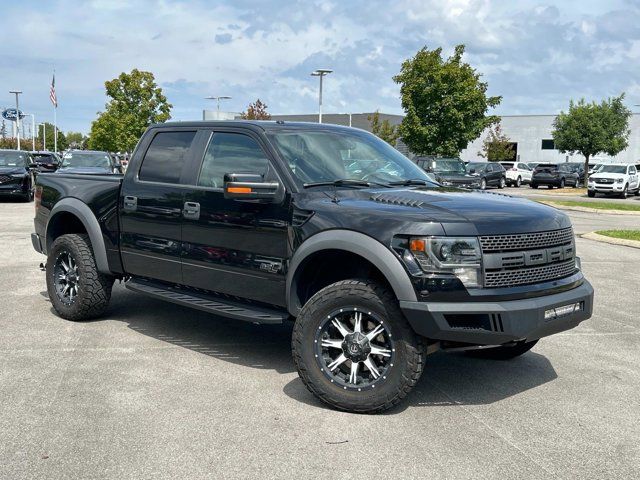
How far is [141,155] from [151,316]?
175 centimetres

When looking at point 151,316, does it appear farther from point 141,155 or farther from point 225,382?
point 225,382

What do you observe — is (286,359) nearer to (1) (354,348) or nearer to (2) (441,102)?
(1) (354,348)

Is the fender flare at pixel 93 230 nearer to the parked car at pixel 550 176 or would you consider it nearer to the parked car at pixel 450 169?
the parked car at pixel 450 169

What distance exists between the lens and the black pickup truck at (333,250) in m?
4.23

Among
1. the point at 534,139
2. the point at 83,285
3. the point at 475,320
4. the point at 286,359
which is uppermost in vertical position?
the point at 534,139

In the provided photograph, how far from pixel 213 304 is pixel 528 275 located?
2388 mm

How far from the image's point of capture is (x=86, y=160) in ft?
70.5

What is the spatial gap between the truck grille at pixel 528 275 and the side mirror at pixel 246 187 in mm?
1623

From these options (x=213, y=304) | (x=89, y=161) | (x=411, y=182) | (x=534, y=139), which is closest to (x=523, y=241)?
(x=411, y=182)

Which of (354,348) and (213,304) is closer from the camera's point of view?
(354,348)

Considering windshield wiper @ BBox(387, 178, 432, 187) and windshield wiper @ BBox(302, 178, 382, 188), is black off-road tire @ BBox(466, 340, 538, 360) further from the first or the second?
windshield wiper @ BBox(302, 178, 382, 188)

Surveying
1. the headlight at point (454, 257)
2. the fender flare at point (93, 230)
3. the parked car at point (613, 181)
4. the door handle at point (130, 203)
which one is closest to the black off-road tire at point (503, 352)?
the headlight at point (454, 257)

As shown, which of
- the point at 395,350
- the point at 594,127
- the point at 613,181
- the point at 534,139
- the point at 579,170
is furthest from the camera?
the point at 534,139

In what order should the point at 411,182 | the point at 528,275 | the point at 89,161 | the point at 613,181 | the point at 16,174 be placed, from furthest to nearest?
1. the point at 613,181
2. the point at 16,174
3. the point at 89,161
4. the point at 411,182
5. the point at 528,275
